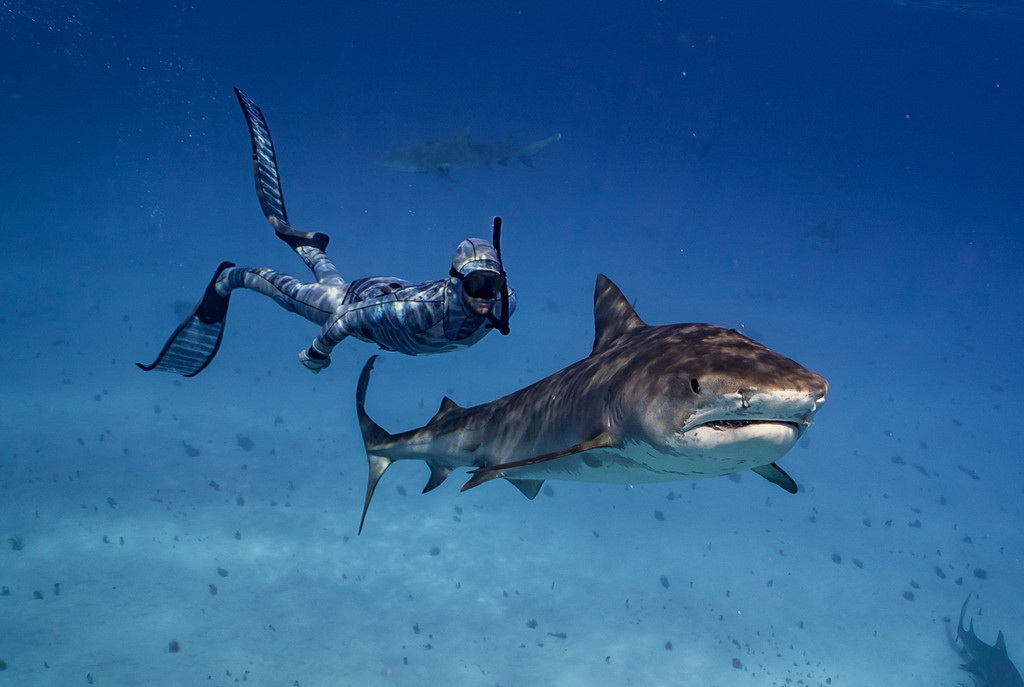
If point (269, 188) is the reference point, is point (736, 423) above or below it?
below

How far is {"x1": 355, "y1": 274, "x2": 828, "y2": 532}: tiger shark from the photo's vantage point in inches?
116

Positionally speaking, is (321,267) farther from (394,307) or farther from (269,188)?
(394,307)

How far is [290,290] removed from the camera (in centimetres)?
762

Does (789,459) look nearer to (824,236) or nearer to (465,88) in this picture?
(824,236)

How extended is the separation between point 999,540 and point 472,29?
56.3 metres

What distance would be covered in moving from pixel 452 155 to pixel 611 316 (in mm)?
26603

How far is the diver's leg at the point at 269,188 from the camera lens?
8.40m

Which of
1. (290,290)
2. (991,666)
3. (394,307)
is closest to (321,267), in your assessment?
(290,290)

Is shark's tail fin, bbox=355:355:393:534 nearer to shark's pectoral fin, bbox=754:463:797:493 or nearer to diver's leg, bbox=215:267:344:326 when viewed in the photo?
diver's leg, bbox=215:267:344:326

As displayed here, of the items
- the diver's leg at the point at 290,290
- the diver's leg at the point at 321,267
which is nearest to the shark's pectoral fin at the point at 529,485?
the diver's leg at the point at 290,290

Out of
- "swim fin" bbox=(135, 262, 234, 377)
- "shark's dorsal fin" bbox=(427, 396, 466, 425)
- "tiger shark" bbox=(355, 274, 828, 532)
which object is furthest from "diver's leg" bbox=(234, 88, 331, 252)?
"tiger shark" bbox=(355, 274, 828, 532)

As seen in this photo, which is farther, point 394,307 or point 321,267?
point 321,267

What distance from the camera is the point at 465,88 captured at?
68.6 meters

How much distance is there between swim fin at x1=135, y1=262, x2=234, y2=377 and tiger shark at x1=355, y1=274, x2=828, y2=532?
169 inches
